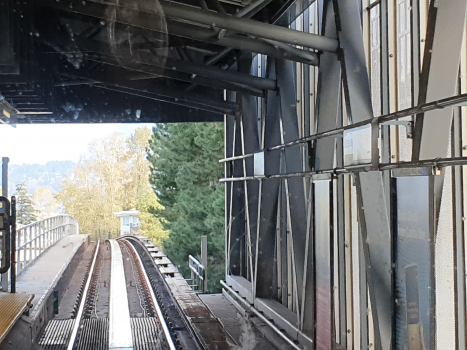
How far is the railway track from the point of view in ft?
20.3

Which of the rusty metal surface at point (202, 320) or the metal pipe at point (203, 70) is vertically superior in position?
the metal pipe at point (203, 70)

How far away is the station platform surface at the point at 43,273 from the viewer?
726cm

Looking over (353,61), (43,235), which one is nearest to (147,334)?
(353,61)

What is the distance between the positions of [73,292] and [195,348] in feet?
14.8

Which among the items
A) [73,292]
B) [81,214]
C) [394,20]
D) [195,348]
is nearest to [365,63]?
[394,20]

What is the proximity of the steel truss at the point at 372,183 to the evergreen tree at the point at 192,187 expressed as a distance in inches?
476

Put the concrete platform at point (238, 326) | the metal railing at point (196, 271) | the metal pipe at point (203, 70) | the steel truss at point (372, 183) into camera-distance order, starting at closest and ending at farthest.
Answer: the steel truss at point (372, 183), the concrete platform at point (238, 326), the metal pipe at point (203, 70), the metal railing at point (196, 271)

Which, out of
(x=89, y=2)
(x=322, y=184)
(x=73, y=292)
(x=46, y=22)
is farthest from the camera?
(x=73, y=292)

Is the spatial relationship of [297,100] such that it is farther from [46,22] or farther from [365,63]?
[46,22]

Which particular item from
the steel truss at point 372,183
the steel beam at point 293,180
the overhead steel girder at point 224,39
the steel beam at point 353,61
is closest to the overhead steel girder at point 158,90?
the steel truss at point 372,183

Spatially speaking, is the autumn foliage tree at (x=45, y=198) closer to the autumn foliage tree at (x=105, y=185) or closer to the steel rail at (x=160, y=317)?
the autumn foliage tree at (x=105, y=185)

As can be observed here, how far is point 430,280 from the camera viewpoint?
254cm

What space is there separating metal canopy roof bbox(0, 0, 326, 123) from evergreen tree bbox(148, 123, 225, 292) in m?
8.72

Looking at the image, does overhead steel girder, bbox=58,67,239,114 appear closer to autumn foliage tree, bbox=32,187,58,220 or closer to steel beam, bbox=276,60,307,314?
steel beam, bbox=276,60,307,314
